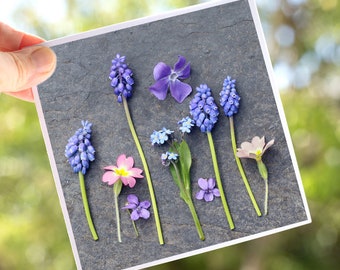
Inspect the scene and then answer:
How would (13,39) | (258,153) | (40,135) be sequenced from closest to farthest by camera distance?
(258,153) < (13,39) < (40,135)

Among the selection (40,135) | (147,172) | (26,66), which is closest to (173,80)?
(147,172)

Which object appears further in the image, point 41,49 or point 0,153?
point 0,153

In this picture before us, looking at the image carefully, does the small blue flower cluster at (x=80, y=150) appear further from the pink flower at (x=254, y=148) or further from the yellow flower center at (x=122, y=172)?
the pink flower at (x=254, y=148)

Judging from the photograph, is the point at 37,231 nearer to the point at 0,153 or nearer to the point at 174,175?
the point at 0,153

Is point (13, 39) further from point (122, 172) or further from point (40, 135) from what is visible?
point (40, 135)


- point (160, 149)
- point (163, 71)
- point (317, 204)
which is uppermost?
point (163, 71)

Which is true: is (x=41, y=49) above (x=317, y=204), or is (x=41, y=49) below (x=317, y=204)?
above

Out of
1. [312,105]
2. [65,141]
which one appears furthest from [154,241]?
[312,105]

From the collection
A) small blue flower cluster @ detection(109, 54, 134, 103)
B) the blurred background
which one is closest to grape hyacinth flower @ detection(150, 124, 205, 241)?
small blue flower cluster @ detection(109, 54, 134, 103)
